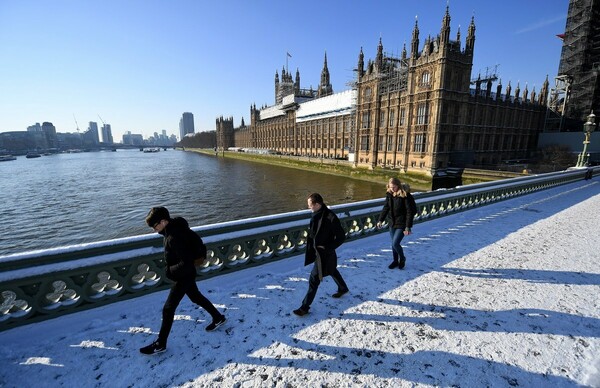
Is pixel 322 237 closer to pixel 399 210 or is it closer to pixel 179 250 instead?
pixel 179 250

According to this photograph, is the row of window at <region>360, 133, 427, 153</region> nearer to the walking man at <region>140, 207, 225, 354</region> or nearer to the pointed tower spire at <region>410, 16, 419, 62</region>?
the pointed tower spire at <region>410, 16, 419, 62</region>

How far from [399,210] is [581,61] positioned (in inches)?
3022

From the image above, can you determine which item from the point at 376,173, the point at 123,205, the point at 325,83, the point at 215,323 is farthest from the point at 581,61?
the point at 123,205

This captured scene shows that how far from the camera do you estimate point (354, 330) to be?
404cm

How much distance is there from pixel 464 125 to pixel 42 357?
48.5 metres

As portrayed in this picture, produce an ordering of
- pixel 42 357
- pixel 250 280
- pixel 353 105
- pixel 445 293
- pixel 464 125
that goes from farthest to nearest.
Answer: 1. pixel 353 105
2. pixel 464 125
3. pixel 250 280
4. pixel 445 293
5. pixel 42 357

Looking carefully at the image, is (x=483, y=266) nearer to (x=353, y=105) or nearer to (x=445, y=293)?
(x=445, y=293)

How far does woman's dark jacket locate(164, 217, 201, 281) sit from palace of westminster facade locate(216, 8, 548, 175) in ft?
133

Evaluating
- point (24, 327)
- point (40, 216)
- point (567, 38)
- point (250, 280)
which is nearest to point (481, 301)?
point (250, 280)

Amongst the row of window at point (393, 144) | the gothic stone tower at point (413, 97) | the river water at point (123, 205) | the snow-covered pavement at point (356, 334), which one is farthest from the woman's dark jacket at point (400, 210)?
the row of window at point (393, 144)

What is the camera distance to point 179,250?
343 centimetres

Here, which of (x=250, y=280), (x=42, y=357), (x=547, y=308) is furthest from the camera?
(x=250, y=280)

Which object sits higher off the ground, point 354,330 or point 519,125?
point 519,125

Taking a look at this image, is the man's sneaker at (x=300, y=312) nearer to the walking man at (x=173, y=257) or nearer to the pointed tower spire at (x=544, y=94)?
the walking man at (x=173, y=257)
